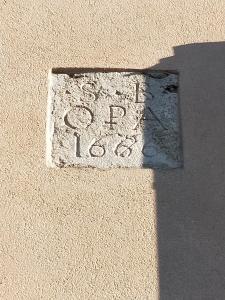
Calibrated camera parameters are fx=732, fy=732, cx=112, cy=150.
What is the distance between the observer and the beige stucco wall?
390cm

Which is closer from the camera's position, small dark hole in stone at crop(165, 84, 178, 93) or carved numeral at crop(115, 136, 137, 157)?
carved numeral at crop(115, 136, 137, 157)

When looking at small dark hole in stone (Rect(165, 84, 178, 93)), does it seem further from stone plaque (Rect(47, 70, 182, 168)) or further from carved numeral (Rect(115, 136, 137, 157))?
carved numeral (Rect(115, 136, 137, 157))

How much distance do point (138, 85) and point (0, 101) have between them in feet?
2.70

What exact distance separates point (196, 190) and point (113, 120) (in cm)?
65

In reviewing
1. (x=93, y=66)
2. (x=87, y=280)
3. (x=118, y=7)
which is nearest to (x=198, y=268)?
(x=87, y=280)

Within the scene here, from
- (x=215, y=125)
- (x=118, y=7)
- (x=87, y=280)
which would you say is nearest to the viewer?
(x=87, y=280)

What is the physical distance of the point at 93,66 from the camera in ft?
14.3

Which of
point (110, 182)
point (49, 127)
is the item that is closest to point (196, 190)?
point (110, 182)

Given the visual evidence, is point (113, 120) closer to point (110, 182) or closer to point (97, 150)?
point (97, 150)

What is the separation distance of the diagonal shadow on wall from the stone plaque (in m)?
0.10

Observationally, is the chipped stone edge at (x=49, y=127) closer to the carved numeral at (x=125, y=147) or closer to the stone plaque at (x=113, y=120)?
the stone plaque at (x=113, y=120)

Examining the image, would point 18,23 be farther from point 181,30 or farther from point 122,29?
point 181,30

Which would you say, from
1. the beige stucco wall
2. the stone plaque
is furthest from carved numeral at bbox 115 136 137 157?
the beige stucco wall

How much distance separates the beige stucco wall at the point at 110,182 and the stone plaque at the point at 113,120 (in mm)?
80
